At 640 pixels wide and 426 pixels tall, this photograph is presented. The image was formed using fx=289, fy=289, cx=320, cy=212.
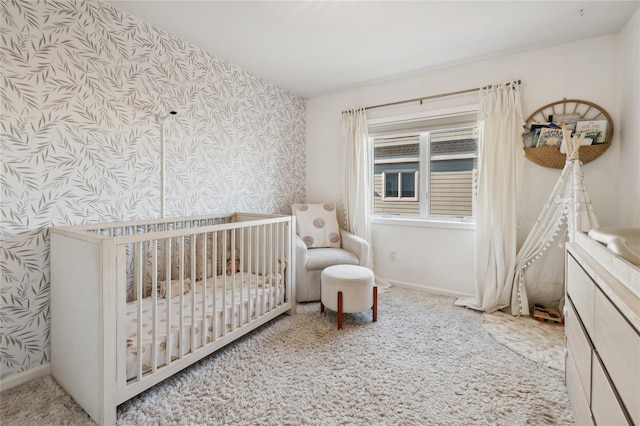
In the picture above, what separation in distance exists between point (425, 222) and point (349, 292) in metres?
1.32

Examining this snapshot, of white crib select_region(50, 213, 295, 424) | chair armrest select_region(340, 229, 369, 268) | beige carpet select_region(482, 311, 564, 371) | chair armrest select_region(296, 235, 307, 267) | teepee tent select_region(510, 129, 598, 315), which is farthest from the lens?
chair armrest select_region(340, 229, 369, 268)

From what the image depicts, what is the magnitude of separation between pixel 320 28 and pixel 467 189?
2.04 m

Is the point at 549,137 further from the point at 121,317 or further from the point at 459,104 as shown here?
the point at 121,317

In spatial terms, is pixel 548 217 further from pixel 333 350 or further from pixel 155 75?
pixel 155 75

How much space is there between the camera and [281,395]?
150 cm

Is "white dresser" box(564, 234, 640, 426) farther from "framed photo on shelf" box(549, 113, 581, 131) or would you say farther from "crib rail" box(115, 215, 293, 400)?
"crib rail" box(115, 215, 293, 400)

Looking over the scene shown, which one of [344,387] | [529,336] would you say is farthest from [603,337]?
[529,336]

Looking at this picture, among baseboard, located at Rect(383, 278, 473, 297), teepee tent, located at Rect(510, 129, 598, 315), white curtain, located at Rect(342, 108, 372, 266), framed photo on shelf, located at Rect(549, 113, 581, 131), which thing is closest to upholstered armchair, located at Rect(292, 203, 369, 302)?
white curtain, located at Rect(342, 108, 372, 266)

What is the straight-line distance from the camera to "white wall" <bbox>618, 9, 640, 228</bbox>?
76.1 inches

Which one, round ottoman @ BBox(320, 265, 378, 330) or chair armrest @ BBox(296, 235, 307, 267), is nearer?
round ottoman @ BBox(320, 265, 378, 330)

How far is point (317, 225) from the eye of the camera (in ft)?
10.6

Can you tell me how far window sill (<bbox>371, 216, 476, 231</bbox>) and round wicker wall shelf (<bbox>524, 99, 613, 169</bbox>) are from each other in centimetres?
79

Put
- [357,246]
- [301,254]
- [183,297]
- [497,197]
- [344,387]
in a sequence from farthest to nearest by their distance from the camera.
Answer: [357,246]
[301,254]
[497,197]
[183,297]
[344,387]

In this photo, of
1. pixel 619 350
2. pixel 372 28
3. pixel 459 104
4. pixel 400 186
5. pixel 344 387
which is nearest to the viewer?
pixel 619 350
